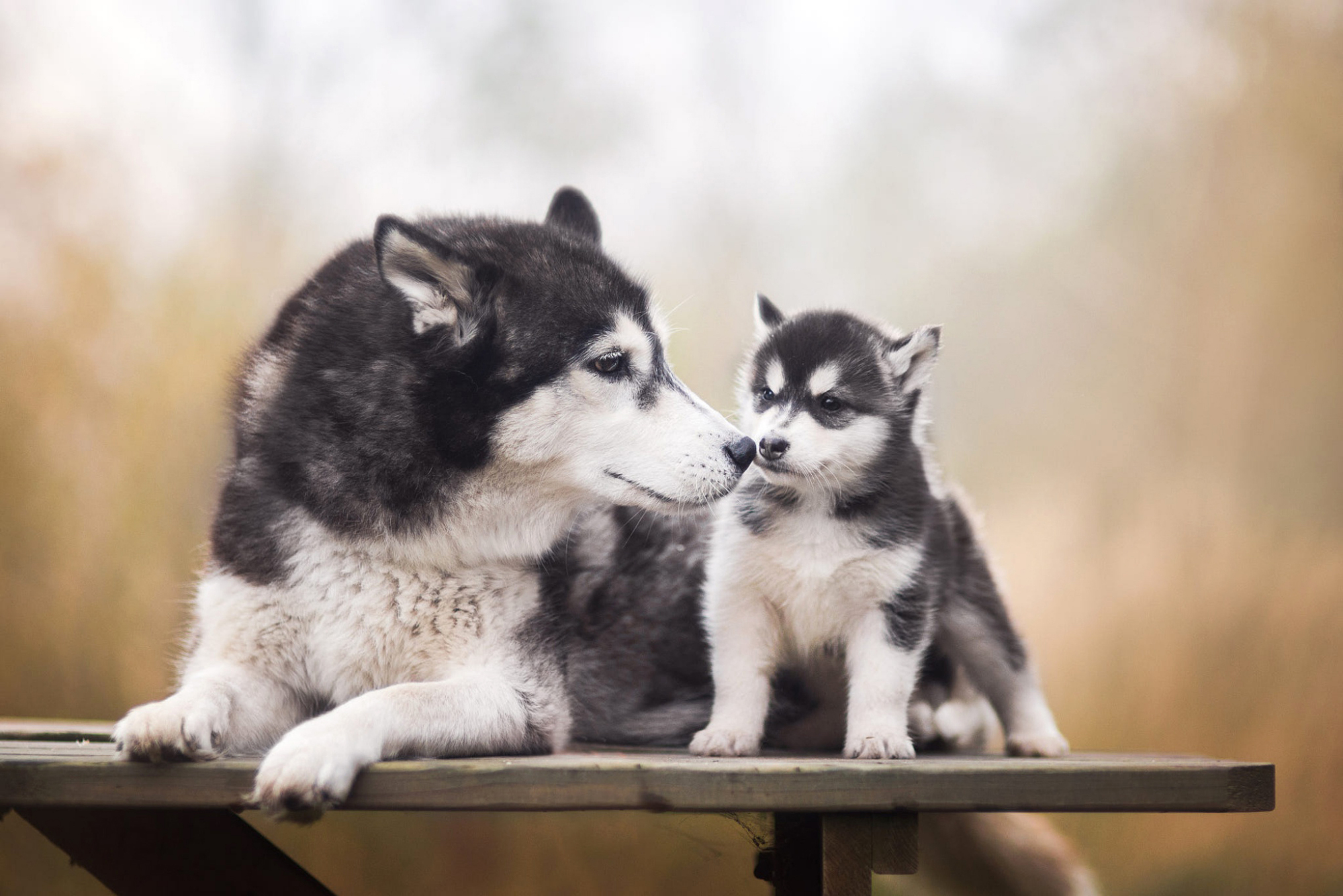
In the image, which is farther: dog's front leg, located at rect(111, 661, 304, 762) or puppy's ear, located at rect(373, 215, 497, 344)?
puppy's ear, located at rect(373, 215, 497, 344)

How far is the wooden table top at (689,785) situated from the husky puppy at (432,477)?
28 centimetres

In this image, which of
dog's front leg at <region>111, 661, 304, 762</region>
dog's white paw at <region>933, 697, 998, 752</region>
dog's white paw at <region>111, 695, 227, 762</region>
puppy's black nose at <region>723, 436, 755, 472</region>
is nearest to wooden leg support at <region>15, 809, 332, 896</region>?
dog's front leg at <region>111, 661, 304, 762</region>

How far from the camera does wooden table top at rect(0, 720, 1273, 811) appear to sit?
1.75 metres

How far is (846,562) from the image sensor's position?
2.32 metres

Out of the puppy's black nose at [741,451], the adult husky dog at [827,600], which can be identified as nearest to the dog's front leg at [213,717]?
the adult husky dog at [827,600]

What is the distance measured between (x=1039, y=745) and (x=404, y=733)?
57.3 inches

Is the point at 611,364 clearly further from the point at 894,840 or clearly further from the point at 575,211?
the point at 894,840

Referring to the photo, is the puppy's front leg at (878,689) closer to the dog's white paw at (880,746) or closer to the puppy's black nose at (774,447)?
the dog's white paw at (880,746)

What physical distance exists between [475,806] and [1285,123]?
398cm

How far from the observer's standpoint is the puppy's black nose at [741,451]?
221 centimetres

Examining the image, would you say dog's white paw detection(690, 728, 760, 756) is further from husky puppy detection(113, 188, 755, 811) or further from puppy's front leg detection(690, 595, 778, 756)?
husky puppy detection(113, 188, 755, 811)

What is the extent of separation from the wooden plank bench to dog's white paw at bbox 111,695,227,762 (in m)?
0.03

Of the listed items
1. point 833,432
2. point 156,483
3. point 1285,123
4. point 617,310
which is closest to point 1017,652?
point 833,432

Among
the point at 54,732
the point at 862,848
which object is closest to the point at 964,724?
the point at 862,848
